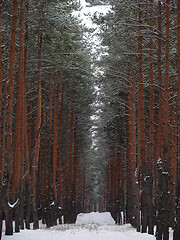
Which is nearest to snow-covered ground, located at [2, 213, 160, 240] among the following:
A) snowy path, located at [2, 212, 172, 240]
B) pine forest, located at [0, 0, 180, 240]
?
snowy path, located at [2, 212, 172, 240]

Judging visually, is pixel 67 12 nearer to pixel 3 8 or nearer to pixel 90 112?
pixel 3 8

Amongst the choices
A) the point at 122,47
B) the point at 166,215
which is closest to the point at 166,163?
the point at 166,215

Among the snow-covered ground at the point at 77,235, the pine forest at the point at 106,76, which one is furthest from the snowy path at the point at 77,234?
the pine forest at the point at 106,76

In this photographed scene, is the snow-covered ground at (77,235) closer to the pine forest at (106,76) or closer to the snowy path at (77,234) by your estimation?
the snowy path at (77,234)

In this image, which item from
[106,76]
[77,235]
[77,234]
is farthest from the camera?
[106,76]

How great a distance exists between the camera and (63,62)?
1653 cm

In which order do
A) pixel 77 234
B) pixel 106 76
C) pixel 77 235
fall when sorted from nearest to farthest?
pixel 77 235 < pixel 77 234 < pixel 106 76

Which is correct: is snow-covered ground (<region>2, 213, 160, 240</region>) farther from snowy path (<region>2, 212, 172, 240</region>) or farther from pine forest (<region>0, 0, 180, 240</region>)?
pine forest (<region>0, 0, 180, 240</region>)

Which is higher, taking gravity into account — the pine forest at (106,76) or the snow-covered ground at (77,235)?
the pine forest at (106,76)

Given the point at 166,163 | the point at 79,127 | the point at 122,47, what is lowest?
the point at 166,163

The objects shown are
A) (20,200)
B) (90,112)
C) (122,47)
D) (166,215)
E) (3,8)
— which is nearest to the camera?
(166,215)

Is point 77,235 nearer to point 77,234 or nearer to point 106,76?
point 77,234

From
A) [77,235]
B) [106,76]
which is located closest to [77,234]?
[77,235]

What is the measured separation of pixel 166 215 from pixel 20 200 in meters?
5.22
